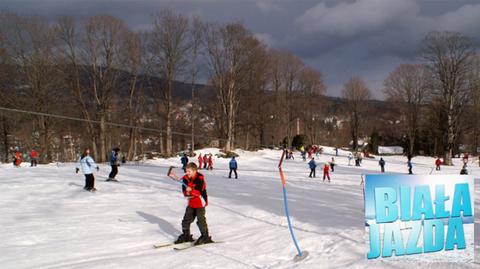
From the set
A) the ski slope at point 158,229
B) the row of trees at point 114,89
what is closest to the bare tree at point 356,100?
the row of trees at point 114,89

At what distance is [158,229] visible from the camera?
8859 mm

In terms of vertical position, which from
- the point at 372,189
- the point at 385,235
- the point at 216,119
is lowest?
the point at 385,235

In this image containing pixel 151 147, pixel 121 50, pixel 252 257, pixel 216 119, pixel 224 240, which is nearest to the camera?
pixel 252 257

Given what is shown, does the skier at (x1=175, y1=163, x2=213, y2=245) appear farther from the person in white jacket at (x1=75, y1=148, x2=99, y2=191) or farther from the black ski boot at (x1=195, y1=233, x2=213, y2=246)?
the person in white jacket at (x1=75, y1=148, x2=99, y2=191)

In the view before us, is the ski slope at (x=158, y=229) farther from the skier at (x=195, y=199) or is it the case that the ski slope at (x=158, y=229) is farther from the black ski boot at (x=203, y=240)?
the skier at (x=195, y=199)

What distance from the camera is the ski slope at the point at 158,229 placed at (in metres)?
6.19

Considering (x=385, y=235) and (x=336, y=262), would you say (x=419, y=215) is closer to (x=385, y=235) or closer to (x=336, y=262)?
(x=385, y=235)

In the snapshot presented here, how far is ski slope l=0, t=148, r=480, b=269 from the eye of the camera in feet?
20.3

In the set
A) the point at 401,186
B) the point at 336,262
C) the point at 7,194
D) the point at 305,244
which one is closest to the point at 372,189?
the point at 401,186

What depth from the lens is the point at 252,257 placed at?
6.34 metres

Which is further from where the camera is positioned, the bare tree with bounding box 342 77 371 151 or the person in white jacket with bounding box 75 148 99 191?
the bare tree with bounding box 342 77 371 151

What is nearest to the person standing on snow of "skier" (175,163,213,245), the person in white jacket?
"skier" (175,163,213,245)

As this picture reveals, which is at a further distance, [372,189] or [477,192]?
[477,192]

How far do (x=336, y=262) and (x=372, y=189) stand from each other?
1.45m
